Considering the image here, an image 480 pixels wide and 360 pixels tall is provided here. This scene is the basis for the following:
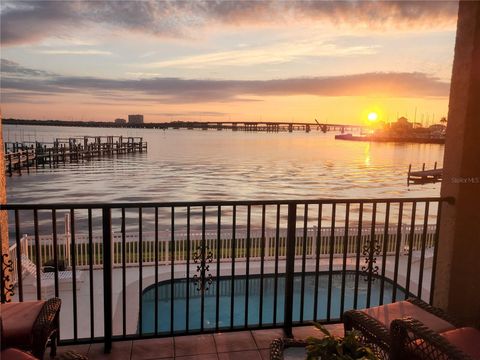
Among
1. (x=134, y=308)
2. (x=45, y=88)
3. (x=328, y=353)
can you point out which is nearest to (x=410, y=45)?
(x=328, y=353)

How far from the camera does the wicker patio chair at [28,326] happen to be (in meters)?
2.23

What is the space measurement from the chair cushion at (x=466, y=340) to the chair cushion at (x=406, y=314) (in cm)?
10

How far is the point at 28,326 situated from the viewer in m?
2.28

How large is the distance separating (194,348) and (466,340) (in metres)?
1.92

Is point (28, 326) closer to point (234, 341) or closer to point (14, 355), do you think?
point (14, 355)

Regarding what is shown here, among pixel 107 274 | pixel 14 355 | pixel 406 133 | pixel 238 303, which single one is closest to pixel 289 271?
pixel 107 274

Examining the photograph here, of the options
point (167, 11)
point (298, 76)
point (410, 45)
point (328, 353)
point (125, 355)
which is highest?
point (298, 76)

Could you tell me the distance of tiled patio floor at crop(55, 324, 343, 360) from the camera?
2996mm

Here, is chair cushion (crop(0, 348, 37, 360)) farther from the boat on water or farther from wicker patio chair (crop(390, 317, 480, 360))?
the boat on water

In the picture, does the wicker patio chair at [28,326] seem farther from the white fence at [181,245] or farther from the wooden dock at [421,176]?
the wooden dock at [421,176]

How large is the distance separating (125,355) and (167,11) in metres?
5.58

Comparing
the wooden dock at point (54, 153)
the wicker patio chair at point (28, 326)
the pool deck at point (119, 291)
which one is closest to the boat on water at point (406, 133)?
the wooden dock at point (54, 153)

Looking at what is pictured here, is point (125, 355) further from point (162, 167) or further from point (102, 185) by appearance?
point (162, 167)

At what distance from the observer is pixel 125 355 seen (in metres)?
2.99
